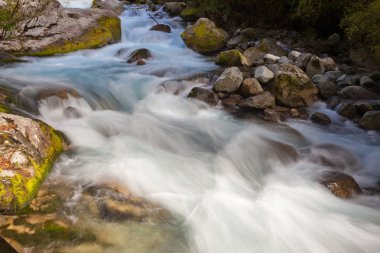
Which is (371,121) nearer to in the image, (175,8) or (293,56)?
(293,56)

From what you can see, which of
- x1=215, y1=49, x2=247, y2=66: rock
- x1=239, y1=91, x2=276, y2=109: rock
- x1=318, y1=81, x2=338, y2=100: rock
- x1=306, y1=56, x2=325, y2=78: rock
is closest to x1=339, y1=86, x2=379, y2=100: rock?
x1=318, y1=81, x2=338, y2=100: rock

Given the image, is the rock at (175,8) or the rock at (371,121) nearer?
the rock at (371,121)

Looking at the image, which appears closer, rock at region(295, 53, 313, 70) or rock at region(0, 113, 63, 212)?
rock at region(0, 113, 63, 212)

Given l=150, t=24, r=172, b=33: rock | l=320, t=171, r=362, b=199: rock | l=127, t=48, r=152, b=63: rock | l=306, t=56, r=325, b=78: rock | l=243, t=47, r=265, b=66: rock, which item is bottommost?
l=127, t=48, r=152, b=63: rock

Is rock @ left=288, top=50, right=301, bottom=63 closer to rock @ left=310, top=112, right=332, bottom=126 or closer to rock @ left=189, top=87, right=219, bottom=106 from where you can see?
rock @ left=310, top=112, right=332, bottom=126

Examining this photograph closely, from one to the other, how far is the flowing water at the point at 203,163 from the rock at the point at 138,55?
1.30 meters

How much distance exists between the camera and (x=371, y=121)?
22.0ft

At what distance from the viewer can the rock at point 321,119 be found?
23.1 ft

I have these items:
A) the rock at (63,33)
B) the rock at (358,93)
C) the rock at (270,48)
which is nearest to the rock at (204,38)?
the rock at (270,48)

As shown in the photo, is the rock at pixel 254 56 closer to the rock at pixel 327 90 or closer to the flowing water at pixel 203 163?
the flowing water at pixel 203 163

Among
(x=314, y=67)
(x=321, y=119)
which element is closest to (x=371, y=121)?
(x=321, y=119)

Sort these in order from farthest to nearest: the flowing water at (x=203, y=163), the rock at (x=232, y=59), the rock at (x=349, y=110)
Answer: the rock at (x=232, y=59) → the rock at (x=349, y=110) → the flowing water at (x=203, y=163)

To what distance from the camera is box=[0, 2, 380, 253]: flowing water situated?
3863 millimetres

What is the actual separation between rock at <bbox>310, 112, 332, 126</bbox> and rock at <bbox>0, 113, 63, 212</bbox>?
5258 millimetres
